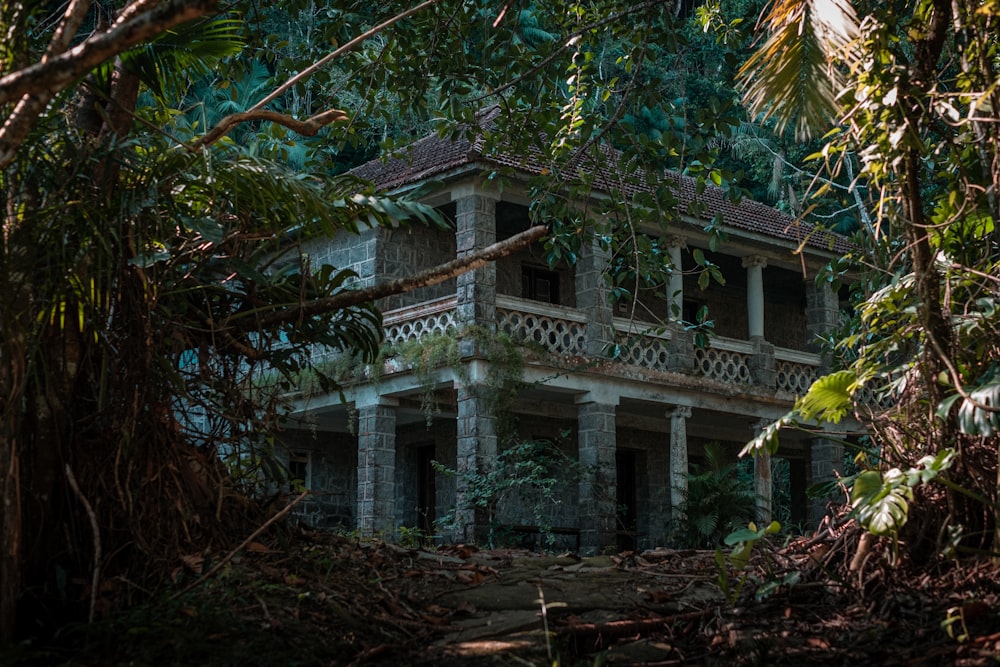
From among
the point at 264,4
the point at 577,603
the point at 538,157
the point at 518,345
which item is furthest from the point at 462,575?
the point at 518,345

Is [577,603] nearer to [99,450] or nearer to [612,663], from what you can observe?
[612,663]

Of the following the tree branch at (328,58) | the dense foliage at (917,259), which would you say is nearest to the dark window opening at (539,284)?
the tree branch at (328,58)

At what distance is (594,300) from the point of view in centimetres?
1592

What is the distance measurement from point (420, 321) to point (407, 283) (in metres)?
9.79

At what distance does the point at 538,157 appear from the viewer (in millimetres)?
9109

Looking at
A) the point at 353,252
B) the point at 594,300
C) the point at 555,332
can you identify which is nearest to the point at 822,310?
the point at 594,300

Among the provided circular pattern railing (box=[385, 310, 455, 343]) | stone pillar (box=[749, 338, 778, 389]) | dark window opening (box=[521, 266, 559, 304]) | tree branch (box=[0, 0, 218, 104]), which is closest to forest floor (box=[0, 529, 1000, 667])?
tree branch (box=[0, 0, 218, 104])

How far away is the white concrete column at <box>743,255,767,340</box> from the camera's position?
17922mm

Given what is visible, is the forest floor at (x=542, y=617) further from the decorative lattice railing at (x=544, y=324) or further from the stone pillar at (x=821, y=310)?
the stone pillar at (x=821, y=310)

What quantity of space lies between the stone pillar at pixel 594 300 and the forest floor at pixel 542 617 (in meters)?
9.66

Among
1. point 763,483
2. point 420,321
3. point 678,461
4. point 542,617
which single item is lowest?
point 542,617

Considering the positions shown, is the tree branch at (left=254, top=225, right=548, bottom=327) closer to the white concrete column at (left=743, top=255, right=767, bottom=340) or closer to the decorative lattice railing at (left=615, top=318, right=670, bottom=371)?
the decorative lattice railing at (left=615, top=318, right=670, bottom=371)

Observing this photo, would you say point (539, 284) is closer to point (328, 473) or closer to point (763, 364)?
point (763, 364)

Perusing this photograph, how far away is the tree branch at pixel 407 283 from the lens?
5.50m
